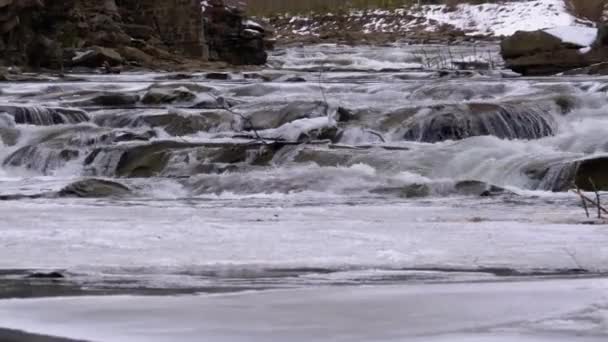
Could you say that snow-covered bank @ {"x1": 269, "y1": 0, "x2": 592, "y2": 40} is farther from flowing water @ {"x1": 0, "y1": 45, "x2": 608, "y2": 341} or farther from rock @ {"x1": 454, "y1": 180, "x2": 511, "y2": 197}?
rock @ {"x1": 454, "y1": 180, "x2": 511, "y2": 197}

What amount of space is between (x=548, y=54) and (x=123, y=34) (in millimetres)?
11694

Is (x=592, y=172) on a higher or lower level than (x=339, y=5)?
higher

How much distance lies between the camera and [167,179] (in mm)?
10086

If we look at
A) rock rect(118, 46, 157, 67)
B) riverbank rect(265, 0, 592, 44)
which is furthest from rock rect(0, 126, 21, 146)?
riverbank rect(265, 0, 592, 44)

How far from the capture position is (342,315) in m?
3.27

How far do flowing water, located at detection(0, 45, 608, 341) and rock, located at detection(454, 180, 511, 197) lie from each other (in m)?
0.03

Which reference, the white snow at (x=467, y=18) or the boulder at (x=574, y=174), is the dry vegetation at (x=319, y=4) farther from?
the boulder at (x=574, y=174)

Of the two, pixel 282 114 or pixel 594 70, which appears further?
pixel 594 70

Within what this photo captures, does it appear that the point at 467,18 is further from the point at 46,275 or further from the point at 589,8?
the point at 46,275

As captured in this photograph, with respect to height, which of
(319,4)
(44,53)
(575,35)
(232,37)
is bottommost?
(319,4)

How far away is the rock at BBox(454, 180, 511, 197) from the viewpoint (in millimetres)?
8734

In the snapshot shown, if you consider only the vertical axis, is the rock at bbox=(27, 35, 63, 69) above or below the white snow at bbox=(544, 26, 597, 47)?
below

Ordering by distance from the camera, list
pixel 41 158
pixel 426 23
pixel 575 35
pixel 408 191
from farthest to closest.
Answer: pixel 426 23 → pixel 575 35 → pixel 41 158 → pixel 408 191

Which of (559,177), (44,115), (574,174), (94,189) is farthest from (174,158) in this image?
(574,174)
